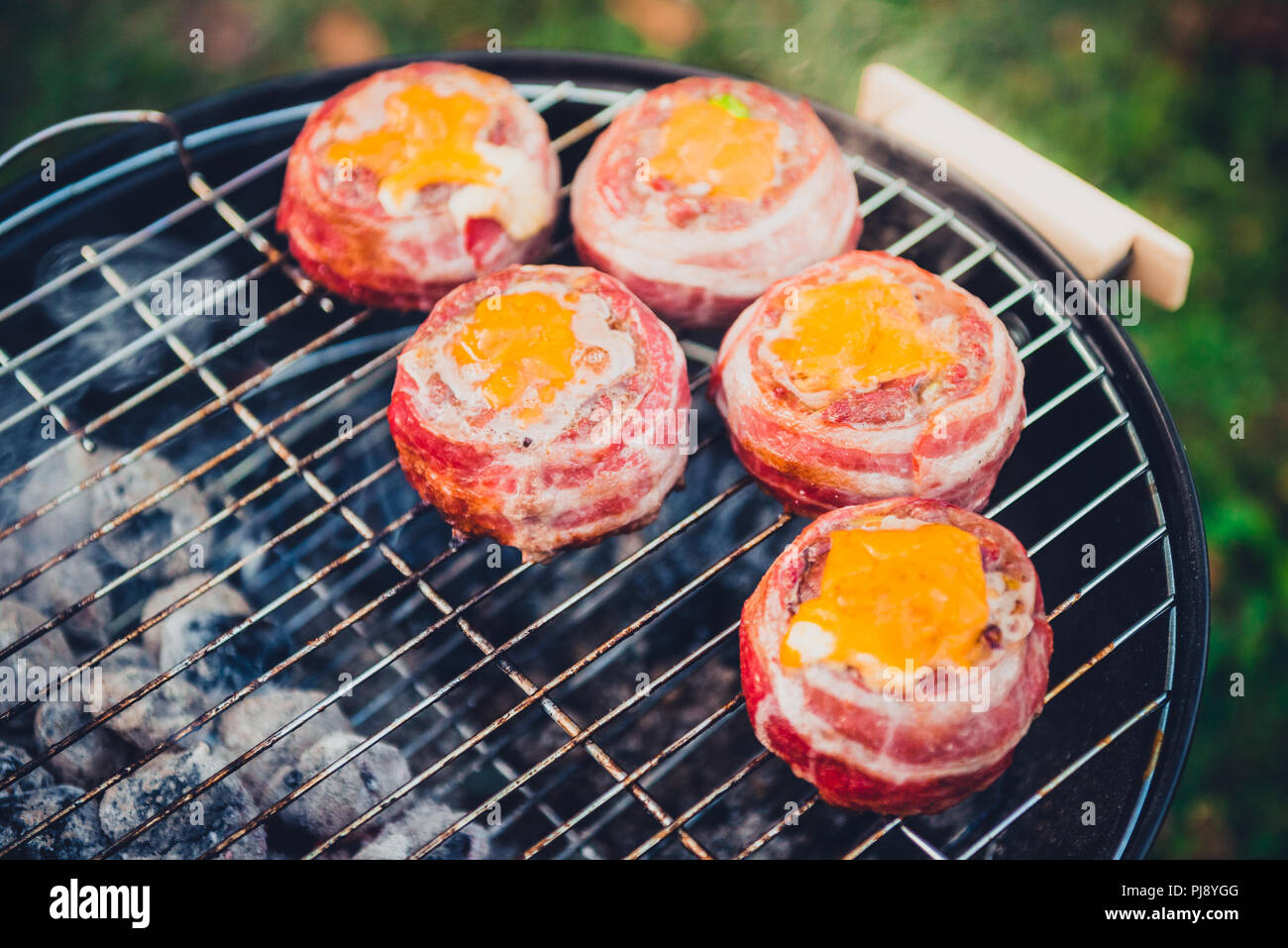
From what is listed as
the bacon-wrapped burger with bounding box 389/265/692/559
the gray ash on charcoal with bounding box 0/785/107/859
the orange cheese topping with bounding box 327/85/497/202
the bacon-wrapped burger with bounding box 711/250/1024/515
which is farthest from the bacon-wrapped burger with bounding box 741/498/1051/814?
the gray ash on charcoal with bounding box 0/785/107/859

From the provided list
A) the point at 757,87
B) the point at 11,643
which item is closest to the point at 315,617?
the point at 11,643

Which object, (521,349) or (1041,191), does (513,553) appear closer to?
(521,349)

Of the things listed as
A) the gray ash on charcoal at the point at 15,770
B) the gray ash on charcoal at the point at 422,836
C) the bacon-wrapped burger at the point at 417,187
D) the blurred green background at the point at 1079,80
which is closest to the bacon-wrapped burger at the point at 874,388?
the bacon-wrapped burger at the point at 417,187

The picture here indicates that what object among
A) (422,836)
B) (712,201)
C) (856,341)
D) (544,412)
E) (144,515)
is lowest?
(422,836)

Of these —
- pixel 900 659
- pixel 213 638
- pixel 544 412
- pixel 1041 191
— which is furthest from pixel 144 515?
pixel 1041 191
